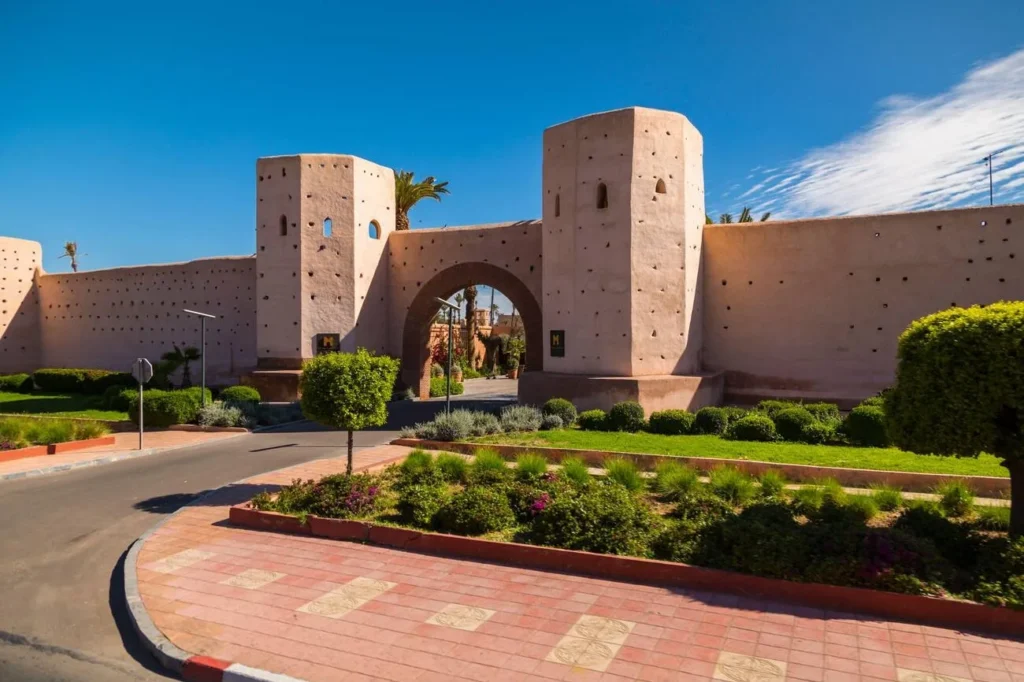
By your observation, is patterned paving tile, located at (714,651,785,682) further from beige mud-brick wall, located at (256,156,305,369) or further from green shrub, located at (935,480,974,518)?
beige mud-brick wall, located at (256,156,305,369)

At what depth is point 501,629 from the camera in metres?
5.01

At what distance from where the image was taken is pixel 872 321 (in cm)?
1545

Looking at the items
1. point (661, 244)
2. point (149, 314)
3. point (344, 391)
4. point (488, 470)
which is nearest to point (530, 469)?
point (488, 470)

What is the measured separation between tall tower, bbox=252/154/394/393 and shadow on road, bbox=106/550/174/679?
13109 mm

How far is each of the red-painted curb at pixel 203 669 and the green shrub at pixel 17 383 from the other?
2513 cm

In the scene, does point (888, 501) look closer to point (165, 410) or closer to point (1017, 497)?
point (1017, 497)

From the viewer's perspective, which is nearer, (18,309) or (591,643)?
(591,643)

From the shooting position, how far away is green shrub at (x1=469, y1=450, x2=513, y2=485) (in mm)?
8820

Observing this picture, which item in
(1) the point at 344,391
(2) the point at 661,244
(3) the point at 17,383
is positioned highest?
(2) the point at 661,244

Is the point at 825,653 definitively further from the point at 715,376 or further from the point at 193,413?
the point at 193,413

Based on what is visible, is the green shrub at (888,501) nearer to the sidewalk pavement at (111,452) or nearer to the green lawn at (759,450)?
the green lawn at (759,450)

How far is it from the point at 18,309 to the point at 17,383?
3.89 m

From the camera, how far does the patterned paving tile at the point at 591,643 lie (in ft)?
14.7

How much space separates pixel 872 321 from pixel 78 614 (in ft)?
51.4
